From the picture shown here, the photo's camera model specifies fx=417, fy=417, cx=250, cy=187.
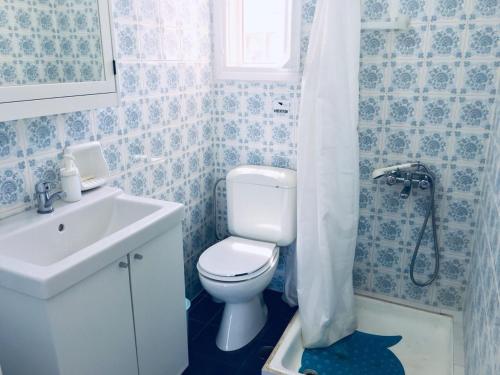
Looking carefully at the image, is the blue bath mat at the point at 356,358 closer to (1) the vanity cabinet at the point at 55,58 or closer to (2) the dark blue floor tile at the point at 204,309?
(2) the dark blue floor tile at the point at 204,309

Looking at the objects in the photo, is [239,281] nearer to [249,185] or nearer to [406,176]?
[249,185]

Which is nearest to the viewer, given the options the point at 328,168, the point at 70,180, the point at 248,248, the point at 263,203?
the point at 70,180

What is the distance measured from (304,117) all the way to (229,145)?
0.76m

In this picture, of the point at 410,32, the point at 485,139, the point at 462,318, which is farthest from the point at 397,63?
the point at 462,318

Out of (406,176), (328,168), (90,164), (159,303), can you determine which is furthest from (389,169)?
(90,164)

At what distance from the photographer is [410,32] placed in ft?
6.60

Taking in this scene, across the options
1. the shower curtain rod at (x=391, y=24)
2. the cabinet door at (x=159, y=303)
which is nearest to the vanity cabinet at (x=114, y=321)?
the cabinet door at (x=159, y=303)

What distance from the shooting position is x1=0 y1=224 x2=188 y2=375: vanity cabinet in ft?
3.86

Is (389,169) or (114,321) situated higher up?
(389,169)

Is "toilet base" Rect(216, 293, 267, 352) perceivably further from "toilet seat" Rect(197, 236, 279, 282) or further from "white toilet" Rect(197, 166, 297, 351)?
"toilet seat" Rect(197, 236, 279, 282)

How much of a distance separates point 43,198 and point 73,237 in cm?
19

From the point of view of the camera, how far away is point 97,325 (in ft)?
4.34

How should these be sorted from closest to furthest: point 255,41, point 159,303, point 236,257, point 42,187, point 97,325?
point 97,325 < point 42,187 < point 159,303 < point 236,257 < point 255,41

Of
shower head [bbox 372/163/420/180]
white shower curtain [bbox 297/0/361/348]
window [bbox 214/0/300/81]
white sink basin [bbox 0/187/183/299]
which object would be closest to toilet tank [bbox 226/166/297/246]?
white shower curtain [bbox 297/0/361/348]
